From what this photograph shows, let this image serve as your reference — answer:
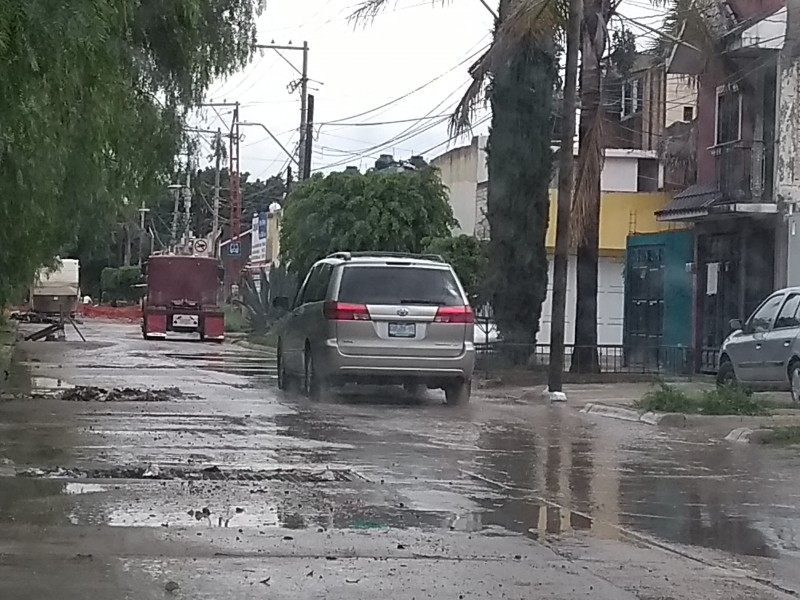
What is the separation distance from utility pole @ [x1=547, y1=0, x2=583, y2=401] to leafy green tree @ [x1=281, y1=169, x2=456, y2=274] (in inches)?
532

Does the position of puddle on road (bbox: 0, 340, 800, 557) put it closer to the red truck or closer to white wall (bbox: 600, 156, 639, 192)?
the red truck

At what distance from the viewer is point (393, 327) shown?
56.2ft

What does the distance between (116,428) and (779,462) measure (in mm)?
6302

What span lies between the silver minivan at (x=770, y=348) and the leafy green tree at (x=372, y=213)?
44.5 feet

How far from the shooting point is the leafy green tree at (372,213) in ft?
113

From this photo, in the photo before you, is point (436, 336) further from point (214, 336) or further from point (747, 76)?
point (214, 336)

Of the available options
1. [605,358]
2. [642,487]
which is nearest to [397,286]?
[642,487]

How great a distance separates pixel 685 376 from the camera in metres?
26.3

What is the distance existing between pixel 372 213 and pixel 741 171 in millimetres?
10236

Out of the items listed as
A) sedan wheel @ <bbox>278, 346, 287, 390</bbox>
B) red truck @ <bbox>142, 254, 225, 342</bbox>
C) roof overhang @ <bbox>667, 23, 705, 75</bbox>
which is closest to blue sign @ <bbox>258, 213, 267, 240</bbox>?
red truck @ <bbox>142, 254, 225, 342</bbox>

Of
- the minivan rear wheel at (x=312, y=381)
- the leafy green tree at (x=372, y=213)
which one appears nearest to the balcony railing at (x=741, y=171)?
the leafy green tree at (x=372, y=213)

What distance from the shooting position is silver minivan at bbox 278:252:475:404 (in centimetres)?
1711

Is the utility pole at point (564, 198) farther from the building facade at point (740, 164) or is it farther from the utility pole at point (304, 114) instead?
the utility pole at point (304, 114)

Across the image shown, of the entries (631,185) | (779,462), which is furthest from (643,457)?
(631,185)
